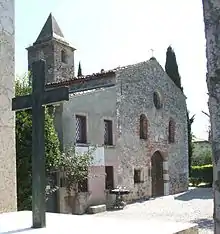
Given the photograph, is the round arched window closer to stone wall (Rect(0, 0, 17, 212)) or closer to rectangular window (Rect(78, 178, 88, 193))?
rectangular window (Rect(78, 178, 88, 193))

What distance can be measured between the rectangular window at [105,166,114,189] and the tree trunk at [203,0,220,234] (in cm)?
1680

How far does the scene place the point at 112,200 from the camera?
57.1ft

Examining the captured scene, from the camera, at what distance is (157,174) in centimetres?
2255

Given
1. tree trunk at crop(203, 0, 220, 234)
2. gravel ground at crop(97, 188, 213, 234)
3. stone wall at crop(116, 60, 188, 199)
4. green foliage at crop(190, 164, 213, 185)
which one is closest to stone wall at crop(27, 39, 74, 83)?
stone wall at crop(116, 60, 188, 199)

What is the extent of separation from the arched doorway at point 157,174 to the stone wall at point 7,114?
593 inches

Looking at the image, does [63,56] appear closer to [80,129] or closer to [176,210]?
[80,129]

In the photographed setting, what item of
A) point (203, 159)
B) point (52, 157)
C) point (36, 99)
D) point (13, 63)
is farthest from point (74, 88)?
point (203, 159)

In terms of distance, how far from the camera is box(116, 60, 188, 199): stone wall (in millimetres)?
19453

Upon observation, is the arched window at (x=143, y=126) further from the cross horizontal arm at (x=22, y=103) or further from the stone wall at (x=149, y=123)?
the cross horizontal arm at (x=22, y=103)

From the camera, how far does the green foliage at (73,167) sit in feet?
48.2

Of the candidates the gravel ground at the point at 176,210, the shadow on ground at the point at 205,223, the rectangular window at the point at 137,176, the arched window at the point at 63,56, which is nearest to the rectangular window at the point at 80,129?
the gravel ground at the point at 176,210

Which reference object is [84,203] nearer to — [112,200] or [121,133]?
[112,200]

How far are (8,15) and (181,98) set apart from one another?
63.5 feet

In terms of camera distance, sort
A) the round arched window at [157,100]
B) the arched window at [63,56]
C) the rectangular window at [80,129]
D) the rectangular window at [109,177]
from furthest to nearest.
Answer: the arched window at [63,56], the round arched window at [157,100], the rectangular window at [109,177], the rectangular window at [80,129]
